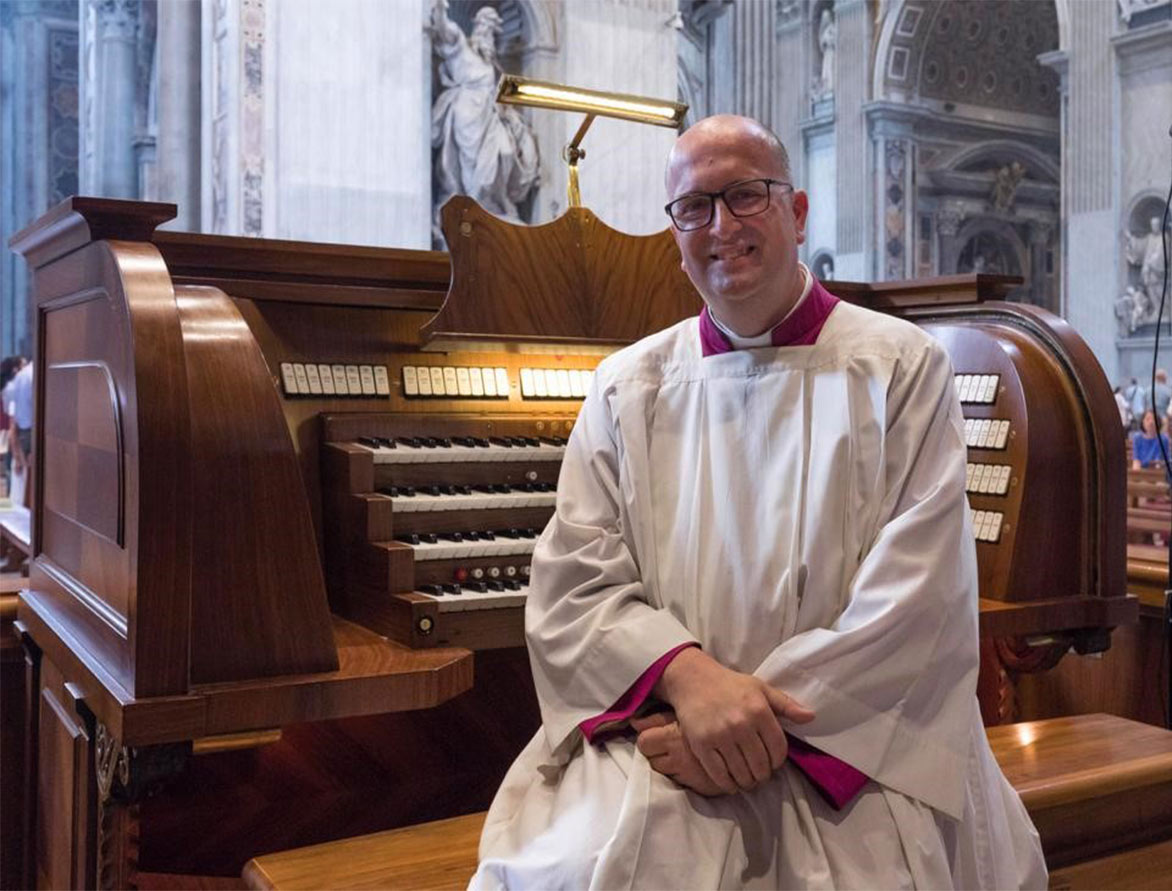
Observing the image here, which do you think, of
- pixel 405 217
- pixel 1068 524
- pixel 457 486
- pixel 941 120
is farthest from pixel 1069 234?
pixel 457 486

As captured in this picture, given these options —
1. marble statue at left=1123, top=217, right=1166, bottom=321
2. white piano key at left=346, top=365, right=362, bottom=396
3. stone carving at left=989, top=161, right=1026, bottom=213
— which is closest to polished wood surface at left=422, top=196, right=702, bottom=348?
white piano key at left=346, top=365, right=362, bottom=396

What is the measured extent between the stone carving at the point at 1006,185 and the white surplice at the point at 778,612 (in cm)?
1939

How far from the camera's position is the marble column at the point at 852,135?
17.6 meters

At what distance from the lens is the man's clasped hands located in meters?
1.72

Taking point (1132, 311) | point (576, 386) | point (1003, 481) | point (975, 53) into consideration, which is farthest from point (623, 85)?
point (975, 53)

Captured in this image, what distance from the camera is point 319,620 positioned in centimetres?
236

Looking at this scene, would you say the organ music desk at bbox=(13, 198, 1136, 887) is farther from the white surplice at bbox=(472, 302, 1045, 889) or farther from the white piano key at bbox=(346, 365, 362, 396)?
the white surplice at bbox=(472, 302, 1045, 889)

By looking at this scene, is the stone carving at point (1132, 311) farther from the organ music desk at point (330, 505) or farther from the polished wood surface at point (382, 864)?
the polished wood surface at point (382, 864)

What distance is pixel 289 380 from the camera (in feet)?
10.3

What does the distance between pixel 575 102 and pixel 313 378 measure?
1.17m

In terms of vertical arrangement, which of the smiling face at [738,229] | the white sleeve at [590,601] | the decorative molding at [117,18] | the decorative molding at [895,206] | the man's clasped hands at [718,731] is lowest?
the man's clasped hands at [718,731]

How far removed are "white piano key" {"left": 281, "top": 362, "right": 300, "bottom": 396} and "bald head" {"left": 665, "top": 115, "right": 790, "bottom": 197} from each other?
143 cm

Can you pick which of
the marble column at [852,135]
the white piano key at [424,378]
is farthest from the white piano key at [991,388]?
the marble column at [852,135]

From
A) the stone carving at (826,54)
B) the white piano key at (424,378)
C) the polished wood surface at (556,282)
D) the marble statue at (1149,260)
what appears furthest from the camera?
the stone carving at (826,54)
